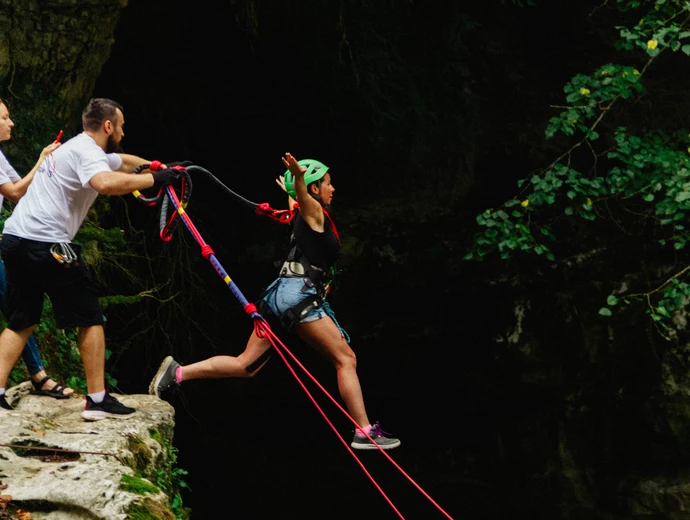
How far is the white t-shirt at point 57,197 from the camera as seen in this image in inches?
166

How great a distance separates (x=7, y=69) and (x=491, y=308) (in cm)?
567

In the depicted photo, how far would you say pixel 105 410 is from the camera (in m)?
4.38

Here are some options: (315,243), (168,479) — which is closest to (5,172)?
(315,243)

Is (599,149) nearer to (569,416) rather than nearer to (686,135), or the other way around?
(686,135)

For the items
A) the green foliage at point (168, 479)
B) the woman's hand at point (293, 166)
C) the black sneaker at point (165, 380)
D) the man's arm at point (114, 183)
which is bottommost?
the green foliage at point (168, 479)

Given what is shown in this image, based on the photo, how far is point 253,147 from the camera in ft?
32.5

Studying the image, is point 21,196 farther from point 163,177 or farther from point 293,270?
point 293,270

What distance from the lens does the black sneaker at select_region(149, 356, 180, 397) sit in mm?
5227

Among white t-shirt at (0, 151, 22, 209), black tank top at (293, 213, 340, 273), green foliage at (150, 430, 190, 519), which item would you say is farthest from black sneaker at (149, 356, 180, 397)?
white t-shirt at (0, 151, 22, 209)

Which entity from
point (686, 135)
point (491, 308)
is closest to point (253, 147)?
point (491, 308)

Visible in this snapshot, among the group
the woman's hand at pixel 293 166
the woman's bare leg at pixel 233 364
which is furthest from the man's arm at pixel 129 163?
the woman's bare leg at pixel 233 364

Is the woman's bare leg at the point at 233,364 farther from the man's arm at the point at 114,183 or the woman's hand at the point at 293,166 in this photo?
the man's arm at the point at 114,183

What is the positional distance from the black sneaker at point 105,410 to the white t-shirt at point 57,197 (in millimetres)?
817

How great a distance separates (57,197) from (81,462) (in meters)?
1.36
